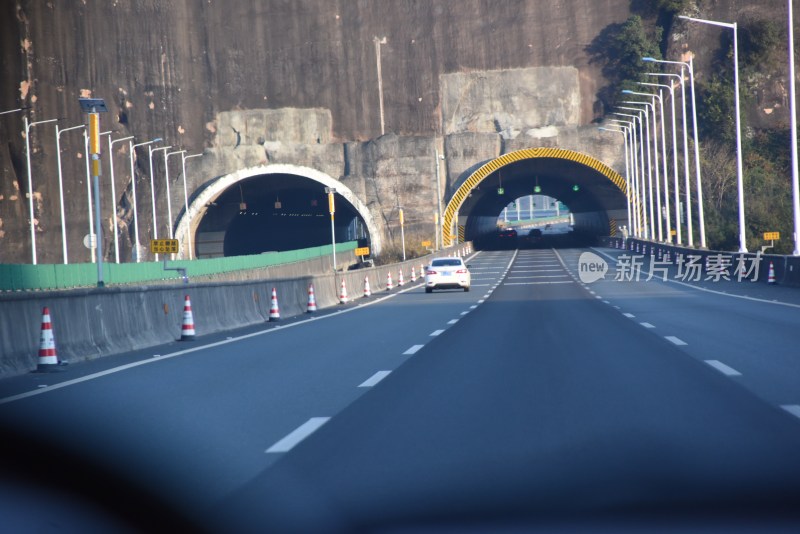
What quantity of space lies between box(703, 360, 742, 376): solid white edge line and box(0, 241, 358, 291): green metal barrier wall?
35938 mm

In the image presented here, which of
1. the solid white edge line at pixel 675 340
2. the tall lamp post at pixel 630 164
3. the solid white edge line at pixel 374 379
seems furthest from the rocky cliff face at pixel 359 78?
Result: the solid white edge line at pixel 374 379

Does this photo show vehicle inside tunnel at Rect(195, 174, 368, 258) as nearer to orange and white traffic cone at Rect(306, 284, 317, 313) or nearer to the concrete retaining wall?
orange and white traffic cone at Rect(306, 284, 317, 313)

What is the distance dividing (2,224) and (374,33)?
31.0 metres

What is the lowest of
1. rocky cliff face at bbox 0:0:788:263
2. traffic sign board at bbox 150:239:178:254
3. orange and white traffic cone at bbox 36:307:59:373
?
orange and white traffic cone at bbox 36:307:59:373

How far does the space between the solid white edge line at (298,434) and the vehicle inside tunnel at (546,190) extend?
74.4 meters

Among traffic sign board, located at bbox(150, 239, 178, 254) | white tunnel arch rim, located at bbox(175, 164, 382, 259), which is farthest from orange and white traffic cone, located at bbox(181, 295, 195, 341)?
white tunnel arch rim, located at bbox(175, 164, 382, 259)

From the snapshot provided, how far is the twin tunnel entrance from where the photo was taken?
81.7 meters

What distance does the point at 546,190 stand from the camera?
108125 millimetres

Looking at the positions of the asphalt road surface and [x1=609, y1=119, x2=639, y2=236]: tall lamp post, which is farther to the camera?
[x1=609, y1=119, x2=639, y2=236]: tall lamp post

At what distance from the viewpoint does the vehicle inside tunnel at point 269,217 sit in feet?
276

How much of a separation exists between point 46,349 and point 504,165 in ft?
237

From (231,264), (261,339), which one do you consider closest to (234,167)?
(231,264)

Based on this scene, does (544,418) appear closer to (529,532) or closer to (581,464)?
(581,464)

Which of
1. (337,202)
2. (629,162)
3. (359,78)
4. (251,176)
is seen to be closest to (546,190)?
(629,162)
